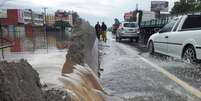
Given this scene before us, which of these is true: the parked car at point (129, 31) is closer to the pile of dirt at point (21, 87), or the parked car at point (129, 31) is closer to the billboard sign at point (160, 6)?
the pile of dirt at point (21, 87)

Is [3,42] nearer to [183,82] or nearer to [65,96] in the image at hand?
[183,82]

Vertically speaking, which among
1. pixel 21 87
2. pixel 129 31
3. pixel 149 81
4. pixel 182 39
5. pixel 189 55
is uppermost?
pixel 21 87

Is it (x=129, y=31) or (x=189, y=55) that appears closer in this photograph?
(x=189, y=55)

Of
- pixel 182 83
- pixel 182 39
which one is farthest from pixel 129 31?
pixel 182 83

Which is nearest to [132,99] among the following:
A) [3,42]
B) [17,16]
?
[3,42]

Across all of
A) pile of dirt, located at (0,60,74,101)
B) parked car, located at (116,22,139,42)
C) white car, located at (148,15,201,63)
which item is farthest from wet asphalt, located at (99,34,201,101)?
parked car, located at (116,22,139,42)

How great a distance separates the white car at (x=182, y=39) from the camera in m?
11.0

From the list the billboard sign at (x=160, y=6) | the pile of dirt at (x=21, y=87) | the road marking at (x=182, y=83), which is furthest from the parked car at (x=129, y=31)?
the billboard sign at (x=160, y=6)

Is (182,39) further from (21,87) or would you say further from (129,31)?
(129,31)

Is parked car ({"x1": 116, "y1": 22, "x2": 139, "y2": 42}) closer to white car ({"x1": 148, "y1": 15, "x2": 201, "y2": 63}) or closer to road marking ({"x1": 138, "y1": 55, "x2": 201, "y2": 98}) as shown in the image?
white car ({"x1": 148, "y1": 15, "x2": 201, "y2": 63})

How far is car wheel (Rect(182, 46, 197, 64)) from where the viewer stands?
11088mm

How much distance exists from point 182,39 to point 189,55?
0.74m

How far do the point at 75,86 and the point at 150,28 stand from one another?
24721 mm

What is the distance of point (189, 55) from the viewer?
11.4m
